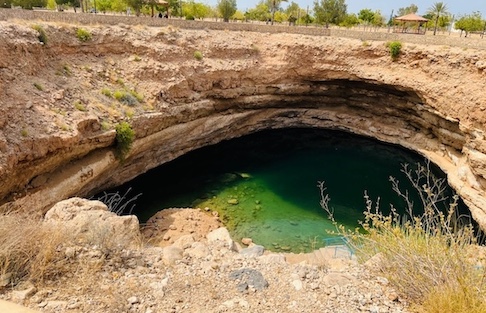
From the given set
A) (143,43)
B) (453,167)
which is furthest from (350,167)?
(143,43)

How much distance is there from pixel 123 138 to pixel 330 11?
30275 mm

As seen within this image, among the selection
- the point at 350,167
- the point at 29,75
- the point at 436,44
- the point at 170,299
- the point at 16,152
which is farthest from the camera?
the point at 350,167

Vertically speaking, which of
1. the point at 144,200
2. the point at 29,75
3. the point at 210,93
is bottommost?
the point at 144,200

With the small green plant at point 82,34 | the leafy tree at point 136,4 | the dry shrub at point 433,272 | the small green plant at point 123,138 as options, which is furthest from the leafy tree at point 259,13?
the dry shrub at point 433,272

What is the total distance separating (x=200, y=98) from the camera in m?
21.8

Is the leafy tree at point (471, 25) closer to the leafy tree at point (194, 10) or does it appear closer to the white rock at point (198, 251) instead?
the leafy tree at point (194, 10)

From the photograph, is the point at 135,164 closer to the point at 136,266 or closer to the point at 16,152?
the point at 16,152

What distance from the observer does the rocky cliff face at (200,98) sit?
13781 millimetres

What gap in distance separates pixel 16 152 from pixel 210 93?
12.5 metres

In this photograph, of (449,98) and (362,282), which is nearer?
(362,282)

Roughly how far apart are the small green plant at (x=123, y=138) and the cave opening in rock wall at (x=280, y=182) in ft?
10.5

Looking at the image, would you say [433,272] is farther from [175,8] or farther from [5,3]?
[175,8]

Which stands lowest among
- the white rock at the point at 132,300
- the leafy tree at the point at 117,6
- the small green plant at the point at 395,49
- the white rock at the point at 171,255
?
the white rock at the point at 171,255

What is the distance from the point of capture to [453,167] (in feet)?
68.4
